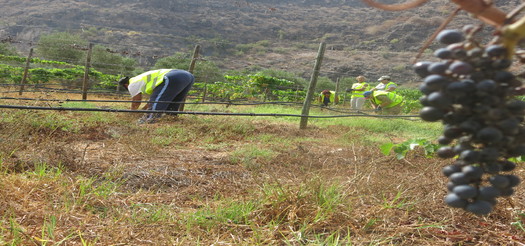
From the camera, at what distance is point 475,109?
0.73 metres

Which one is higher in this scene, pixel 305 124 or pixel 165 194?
pixel 165 194

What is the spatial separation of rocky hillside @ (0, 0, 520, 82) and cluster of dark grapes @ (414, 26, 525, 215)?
165 feet

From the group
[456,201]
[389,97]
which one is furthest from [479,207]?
[389,97]

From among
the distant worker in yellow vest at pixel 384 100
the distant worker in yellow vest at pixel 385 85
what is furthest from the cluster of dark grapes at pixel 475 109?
the distant worker in yellow vest at pixel 384 100

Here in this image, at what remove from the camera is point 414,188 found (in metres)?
2.44

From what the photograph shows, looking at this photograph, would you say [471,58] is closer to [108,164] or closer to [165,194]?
[165,194]

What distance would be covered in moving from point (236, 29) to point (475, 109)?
7701cm

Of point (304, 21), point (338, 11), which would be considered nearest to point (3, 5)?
point (304, 21)

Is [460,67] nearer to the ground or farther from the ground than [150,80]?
farther from the ground

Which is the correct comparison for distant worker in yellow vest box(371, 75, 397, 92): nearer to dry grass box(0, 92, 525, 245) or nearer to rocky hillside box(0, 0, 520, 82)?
dry grass box(0, 92, 525, 245)

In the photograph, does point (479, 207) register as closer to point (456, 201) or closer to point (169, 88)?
point (456, 201)

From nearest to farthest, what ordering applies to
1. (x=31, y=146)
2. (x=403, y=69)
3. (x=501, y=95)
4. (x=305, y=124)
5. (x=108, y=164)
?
1. (x=501, y=95)
2. (x=108, y=164)
3. (x=31, y=146)
4. (x=305, y=124)
5. (x=403, y=69)

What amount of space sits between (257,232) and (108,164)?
1836 millimetres

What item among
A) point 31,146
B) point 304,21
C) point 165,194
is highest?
point 165,194
